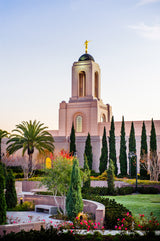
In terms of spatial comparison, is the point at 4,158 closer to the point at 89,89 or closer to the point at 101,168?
the point at 101,168

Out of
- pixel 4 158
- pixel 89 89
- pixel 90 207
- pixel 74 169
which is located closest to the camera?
pixel 74 169

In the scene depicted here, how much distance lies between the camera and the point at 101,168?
1467 inches

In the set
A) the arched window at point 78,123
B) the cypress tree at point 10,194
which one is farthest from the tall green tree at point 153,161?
the cypress tree at point 10,194

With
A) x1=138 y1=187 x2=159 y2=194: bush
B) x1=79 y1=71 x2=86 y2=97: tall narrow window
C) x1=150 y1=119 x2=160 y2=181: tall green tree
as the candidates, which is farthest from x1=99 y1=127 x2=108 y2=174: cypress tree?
x1=138 y1=187 x2=159 y2=194: bush

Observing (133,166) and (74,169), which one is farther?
(133,166)

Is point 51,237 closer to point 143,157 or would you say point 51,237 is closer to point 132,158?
point 143,157

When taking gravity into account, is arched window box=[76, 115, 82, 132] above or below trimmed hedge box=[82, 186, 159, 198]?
above

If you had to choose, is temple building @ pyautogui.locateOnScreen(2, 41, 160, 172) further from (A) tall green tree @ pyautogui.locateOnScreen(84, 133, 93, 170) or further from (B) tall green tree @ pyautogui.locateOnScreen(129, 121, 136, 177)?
(B) tall green tree @ pyautogui.locateOnScreen(129, 121, 136, 177)

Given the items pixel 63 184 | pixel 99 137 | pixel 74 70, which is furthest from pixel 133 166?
pixel 63 184

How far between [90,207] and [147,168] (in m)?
21.2

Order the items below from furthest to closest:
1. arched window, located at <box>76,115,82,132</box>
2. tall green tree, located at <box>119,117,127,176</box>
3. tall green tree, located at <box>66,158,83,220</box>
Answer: arched window, located at <box>76,115,82,132</box>
tall green tree, located at <box>119,117,127,176</box>
tall green tree, located at <box>66,158,83,220</box>

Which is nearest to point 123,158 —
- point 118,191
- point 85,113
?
point 85,113

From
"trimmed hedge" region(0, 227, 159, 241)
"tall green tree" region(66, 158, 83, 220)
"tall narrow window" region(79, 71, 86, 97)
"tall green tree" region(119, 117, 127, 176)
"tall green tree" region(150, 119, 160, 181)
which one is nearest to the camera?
"trimmed hedge" region(0, 227, 159, 241)

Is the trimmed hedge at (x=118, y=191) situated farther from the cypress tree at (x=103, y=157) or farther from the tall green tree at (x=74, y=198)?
the cypress tree at (x=103, y=157)
